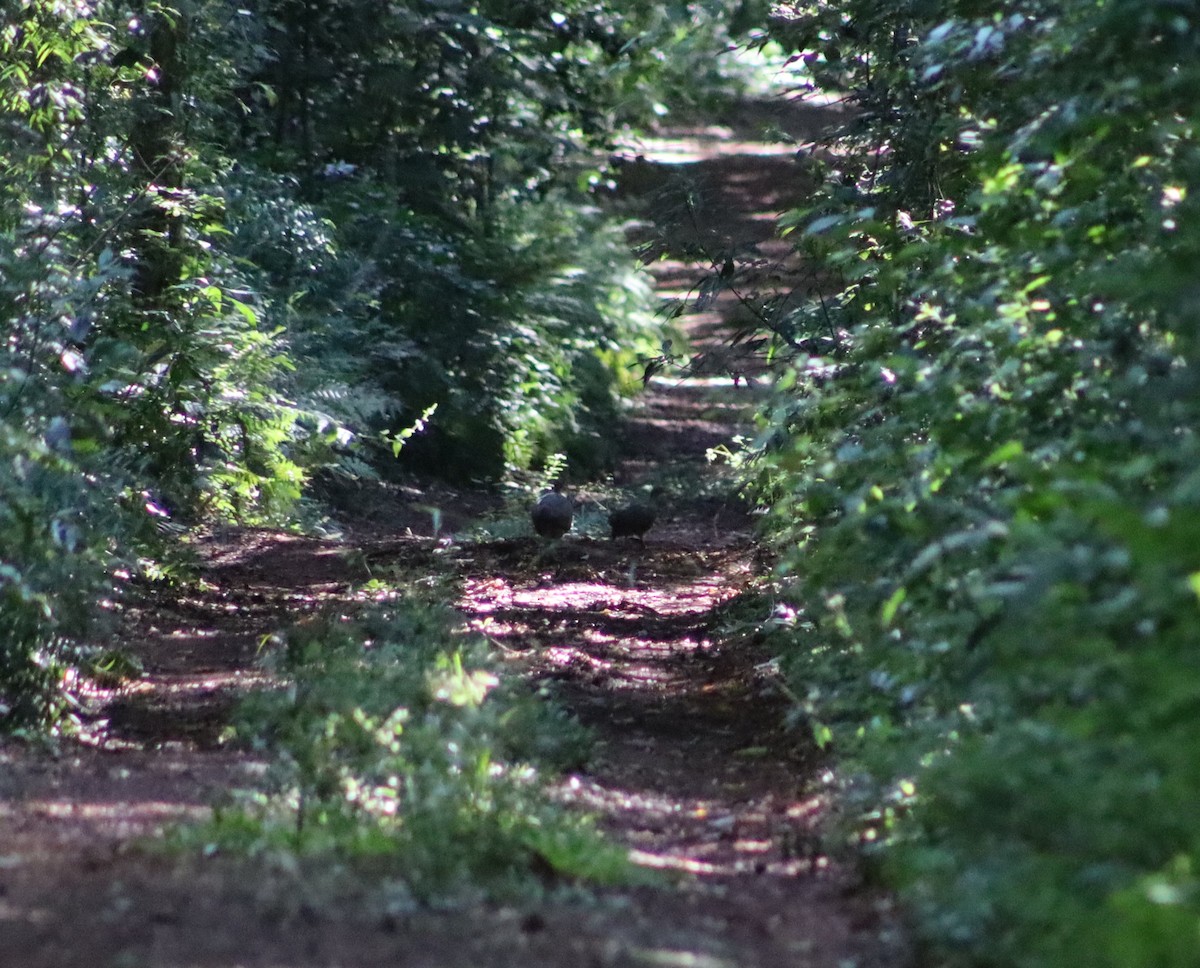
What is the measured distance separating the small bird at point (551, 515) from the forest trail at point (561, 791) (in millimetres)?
238

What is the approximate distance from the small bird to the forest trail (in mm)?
238

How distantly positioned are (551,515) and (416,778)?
20.6ft

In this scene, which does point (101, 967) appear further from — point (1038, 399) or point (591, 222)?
point (591, 222)

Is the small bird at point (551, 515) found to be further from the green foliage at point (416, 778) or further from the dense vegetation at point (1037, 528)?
the green foliage at point (416, 778)

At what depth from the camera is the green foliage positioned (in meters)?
4.16

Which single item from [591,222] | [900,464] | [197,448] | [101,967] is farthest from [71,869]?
[591,222]

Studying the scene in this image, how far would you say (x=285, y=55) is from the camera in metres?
14.7

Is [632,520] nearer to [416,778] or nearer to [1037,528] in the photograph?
[416,778]

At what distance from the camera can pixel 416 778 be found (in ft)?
14.6

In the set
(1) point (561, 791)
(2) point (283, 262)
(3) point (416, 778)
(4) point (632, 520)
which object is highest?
(2) point (283, 262)

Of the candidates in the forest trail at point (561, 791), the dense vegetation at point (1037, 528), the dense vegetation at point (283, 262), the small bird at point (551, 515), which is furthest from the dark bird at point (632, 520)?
the dense vegetation at point (1037, 528)

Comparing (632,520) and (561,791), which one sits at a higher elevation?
(561,791)

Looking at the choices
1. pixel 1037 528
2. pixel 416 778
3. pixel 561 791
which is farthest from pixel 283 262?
pixel 1037 528

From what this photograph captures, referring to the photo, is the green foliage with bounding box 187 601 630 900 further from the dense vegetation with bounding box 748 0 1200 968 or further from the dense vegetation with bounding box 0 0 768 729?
the dense vegetation with bounding box 0 0 768 729
